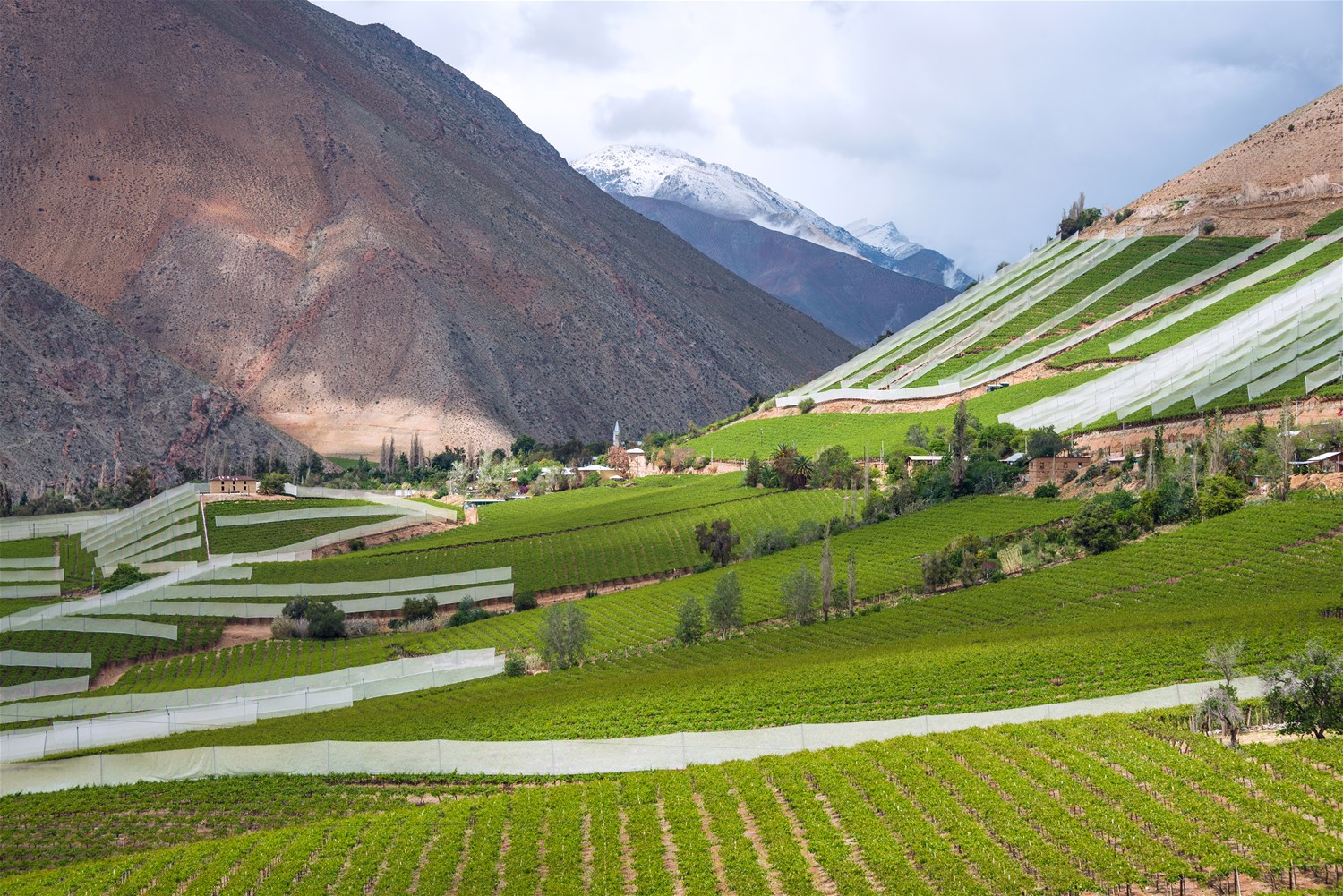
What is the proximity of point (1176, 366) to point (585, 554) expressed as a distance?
1430 inches

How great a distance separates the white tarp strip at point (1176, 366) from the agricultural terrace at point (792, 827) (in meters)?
47.1

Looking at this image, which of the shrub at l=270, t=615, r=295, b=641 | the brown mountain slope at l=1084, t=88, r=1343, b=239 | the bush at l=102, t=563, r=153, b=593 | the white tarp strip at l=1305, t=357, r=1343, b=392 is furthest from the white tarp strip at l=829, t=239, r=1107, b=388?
the bush at l=102, t=563, r=153, b=593

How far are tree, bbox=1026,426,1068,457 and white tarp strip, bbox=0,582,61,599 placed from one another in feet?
160

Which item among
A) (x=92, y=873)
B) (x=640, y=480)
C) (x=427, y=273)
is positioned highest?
(x=427, y=273)

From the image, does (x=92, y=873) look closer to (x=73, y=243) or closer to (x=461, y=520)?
(x=461, y=520)

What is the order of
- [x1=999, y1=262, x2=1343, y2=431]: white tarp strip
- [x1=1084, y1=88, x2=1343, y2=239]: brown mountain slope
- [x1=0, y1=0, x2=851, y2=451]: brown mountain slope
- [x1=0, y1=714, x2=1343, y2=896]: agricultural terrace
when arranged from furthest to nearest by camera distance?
1. [x1=0, y1=0, x2=851, y2=451]: brown mountain slope
2. [x1=1084, y1=88, x2=1343, y2=239]: brown mountain slope
3. [x1=999, y1=262, x2=1343, y2=431]: white tarp strip
4. [x1=0, y1=714, x2=1343, y2=896]: agricultural terrace

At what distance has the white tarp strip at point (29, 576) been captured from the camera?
6556 cm

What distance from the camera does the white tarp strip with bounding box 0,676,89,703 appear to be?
48.2 meters

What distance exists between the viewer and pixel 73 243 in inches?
6206

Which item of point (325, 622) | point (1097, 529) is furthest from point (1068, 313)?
point (325, 622)

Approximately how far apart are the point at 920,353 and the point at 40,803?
90.8 meters

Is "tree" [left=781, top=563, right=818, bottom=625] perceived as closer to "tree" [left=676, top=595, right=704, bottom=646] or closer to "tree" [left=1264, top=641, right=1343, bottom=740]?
"tree" [left=676, top=595, right=704, bottom=646]

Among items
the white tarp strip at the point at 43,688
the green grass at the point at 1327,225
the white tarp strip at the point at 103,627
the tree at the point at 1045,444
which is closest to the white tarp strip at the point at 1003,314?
the green grass at the point at 1327,225

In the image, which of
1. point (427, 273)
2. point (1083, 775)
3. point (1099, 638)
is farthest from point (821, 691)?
point (427, 273)
